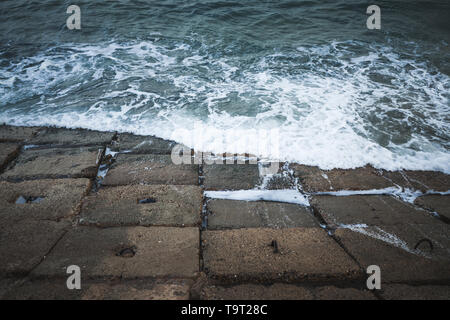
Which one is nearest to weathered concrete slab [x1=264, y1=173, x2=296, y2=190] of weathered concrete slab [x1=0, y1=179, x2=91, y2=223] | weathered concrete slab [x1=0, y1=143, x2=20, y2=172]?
weathered concrete slab [x1=0, y1=179, x2=91, y2=223]

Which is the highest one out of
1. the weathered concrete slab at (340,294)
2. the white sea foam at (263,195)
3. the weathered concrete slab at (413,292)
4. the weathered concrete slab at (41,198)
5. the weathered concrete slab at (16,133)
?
the weathered concrete slab at (16,133)

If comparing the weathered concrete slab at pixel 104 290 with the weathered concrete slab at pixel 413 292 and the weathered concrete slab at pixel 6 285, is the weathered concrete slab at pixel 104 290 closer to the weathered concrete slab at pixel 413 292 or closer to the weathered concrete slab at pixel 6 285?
the weathered concrete slab at pixel 6 285

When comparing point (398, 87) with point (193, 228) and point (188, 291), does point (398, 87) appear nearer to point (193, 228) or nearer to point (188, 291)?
point (193, 228)

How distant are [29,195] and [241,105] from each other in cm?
360

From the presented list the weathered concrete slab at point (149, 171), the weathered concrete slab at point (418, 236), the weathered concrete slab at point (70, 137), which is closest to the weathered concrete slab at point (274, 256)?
the weathered concrete slab at point (418, 236)

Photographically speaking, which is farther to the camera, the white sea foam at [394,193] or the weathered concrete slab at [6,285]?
the white sea foam at [394,193]

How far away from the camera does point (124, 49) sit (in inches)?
290

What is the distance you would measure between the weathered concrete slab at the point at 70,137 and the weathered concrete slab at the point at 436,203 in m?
3.98

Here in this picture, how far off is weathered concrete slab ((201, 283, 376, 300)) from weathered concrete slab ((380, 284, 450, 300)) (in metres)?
0.13

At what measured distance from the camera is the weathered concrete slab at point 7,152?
3.19m

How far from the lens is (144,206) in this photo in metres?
2.56

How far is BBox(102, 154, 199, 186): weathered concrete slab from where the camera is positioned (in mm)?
2994

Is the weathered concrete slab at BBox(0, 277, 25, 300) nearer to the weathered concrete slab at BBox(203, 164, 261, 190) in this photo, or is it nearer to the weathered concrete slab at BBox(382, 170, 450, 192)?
the weathered concrete slab at BBox(203, 164, 261, 190)

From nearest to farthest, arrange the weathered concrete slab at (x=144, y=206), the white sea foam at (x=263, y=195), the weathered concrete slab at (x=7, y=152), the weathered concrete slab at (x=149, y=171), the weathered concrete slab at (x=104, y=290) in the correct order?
the weathered concrete slab at (x=104, y=290) < the weathered concrete slab at (x=144, y=206) < the white sea foam at (x=263, y=195) < the weathered concrete slab at (x=149, y=171) < the weathered concrete slab at (x=7, y=152)
